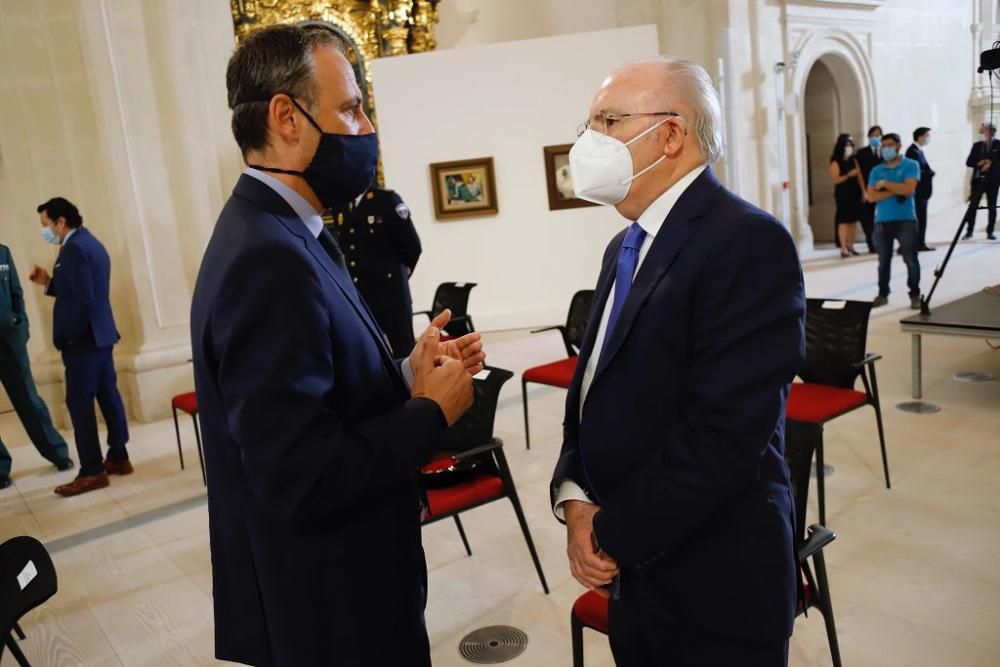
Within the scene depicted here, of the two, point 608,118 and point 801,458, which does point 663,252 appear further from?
point 801,458

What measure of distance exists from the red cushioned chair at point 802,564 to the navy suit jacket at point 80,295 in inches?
163

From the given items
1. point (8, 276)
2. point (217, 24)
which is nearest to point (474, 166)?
point (217, 24)

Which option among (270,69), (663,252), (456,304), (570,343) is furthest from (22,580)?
(456,304)

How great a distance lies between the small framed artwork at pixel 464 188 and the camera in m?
8.85

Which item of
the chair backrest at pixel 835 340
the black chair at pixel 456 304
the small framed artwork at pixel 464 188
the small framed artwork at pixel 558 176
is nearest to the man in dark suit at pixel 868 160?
the small framed artwork at pixel 558 176

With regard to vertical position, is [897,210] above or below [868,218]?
above

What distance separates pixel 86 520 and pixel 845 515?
4.23 m

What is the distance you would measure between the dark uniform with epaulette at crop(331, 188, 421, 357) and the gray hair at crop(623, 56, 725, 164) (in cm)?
337

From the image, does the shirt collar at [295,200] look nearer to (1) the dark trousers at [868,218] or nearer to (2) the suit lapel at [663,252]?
(2) the suit lapel at [663,252]

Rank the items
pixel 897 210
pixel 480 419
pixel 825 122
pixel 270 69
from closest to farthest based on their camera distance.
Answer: pixel 270 69 < pixel 480 419 < pixel 897 210 < pixel 825 122

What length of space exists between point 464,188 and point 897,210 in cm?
465

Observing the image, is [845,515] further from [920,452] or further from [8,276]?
[8,276]

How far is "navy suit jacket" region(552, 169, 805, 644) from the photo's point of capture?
4.29 feet

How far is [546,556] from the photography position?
3430 millimetres
